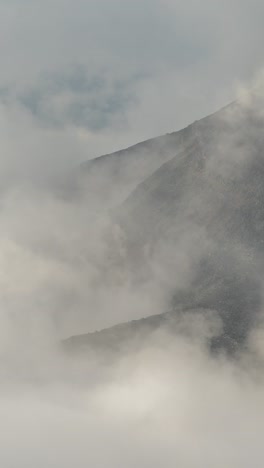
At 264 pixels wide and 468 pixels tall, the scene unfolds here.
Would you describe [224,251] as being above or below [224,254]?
above

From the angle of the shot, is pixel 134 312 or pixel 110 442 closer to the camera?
pixel 110 442

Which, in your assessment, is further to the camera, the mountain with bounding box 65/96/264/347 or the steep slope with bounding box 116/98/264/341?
the steep slope with bounding box 116/98/264/341

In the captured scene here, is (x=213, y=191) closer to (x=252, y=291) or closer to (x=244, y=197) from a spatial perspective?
(x=244, y=197)

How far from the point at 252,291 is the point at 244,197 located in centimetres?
3786

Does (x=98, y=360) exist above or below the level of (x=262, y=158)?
below

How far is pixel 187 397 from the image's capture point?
165875 mm

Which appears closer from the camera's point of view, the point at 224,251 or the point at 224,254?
the point at 224,254

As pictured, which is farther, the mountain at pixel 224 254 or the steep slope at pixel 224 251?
the steep slope at pixel 224 251

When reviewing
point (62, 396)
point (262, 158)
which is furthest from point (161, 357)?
point (262, 158)

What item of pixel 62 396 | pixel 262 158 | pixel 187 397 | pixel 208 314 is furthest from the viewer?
pixel 262 158

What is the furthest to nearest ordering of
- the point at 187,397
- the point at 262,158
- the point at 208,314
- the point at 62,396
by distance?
the point at 262,158 → the point at 62,396 → the point at 187,397 → the point at 208,314

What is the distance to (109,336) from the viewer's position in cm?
16625

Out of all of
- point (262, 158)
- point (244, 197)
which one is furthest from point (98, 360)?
point (262, 158)

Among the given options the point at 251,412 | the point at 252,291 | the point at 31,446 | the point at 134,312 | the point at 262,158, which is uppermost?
the point at 262,158
